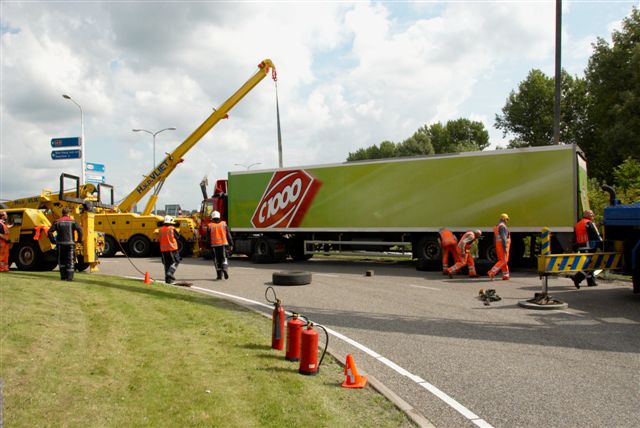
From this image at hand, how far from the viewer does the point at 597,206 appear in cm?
1789

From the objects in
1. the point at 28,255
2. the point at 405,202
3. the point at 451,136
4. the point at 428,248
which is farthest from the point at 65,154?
the point at 451,136

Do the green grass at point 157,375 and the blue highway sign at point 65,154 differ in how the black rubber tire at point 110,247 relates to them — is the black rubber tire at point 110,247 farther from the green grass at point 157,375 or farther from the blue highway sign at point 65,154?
the green grass at point 157,375

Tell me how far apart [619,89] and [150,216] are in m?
35.4

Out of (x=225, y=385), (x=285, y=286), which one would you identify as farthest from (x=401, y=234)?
(x=225, y=385)

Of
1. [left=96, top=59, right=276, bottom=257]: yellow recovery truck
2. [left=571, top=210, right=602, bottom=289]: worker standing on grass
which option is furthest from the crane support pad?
[left=96, top=59, right=276, bottom=257]: yellow recovery truck

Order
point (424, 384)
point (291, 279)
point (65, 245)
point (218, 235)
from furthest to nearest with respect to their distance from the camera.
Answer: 1. point (218, 235)
2. point (291, 279)
3. point (65, 245)
4. point (424, 384)

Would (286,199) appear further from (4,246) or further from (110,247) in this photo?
(110,247)

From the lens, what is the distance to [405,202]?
16703mm

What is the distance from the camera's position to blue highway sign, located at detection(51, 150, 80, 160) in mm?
28609

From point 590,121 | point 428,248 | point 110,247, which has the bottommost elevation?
point 110,247

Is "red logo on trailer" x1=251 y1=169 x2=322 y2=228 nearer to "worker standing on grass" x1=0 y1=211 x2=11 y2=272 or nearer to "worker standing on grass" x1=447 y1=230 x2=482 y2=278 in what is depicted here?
"worker standing on grass" x1=447 y1=230 x2=482 y2=278

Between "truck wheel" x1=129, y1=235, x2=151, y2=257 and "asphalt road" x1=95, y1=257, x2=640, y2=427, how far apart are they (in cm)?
1158

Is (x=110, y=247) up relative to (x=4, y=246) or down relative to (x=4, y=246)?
down

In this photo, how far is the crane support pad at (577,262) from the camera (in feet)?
30.5
